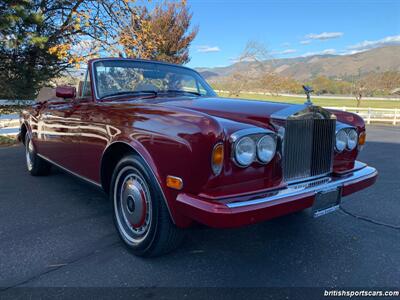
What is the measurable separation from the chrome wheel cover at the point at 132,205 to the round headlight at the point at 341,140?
5.72 ft

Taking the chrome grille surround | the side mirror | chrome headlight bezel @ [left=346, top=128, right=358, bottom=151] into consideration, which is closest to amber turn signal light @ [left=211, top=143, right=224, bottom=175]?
the chrome grille surround

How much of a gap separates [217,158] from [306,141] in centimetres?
92

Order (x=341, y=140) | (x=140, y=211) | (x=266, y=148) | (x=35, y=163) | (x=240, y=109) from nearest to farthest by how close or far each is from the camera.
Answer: (x=266, y=148), (x=140, y=211), (x=240, y=109), (x=341, y=140), (x=35, y=163)

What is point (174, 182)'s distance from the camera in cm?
235

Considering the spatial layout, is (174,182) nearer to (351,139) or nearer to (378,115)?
(351,139)

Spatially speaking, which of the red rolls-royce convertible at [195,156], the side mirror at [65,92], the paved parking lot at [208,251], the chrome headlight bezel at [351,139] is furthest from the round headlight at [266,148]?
the side mirror at [65,92]

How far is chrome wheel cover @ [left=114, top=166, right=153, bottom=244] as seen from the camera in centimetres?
271

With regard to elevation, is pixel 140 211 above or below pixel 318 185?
below

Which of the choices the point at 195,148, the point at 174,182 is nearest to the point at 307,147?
the point at 195,148

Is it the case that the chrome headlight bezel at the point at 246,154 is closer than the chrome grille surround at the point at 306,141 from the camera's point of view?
Yes

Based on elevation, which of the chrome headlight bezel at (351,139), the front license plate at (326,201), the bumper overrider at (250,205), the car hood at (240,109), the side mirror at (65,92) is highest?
the side mirror at (65,92)

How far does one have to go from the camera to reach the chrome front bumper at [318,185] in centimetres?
227

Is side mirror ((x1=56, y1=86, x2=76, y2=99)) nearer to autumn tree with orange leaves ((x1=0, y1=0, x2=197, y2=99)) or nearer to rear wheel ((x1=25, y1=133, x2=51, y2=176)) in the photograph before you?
rear wheel ((x1=25, y1=133, x2=51, y2=176))

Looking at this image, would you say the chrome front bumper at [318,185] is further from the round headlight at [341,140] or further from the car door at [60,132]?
the car door at [60,132]
